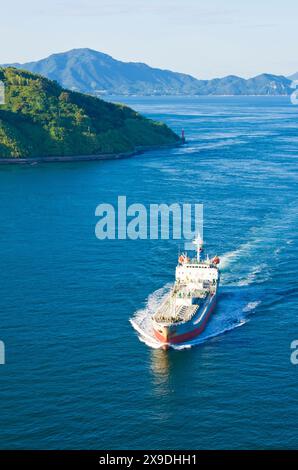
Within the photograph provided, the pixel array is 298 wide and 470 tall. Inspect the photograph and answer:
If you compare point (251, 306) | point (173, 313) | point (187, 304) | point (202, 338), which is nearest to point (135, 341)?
point (173, 313)

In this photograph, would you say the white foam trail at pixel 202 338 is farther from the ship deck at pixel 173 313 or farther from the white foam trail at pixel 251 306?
the white foam trail at pixel 251 306

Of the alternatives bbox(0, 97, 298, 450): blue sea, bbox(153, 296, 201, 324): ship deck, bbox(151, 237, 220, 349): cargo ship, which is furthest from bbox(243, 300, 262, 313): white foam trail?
bbox(153, 296, 201, 324): ship deck

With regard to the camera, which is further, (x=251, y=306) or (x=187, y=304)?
(x=251, y=306)

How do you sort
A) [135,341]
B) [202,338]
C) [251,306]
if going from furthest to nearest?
[251,306] < [202,338] < [135,341]

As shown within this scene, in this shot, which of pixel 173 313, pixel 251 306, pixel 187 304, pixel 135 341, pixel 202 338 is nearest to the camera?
pixel 135 341

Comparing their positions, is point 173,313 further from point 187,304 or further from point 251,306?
point 251,306

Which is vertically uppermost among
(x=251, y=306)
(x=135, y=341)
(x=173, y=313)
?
(x=251, y=306)

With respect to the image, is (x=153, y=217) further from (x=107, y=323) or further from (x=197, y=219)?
(x=107, y=323)
